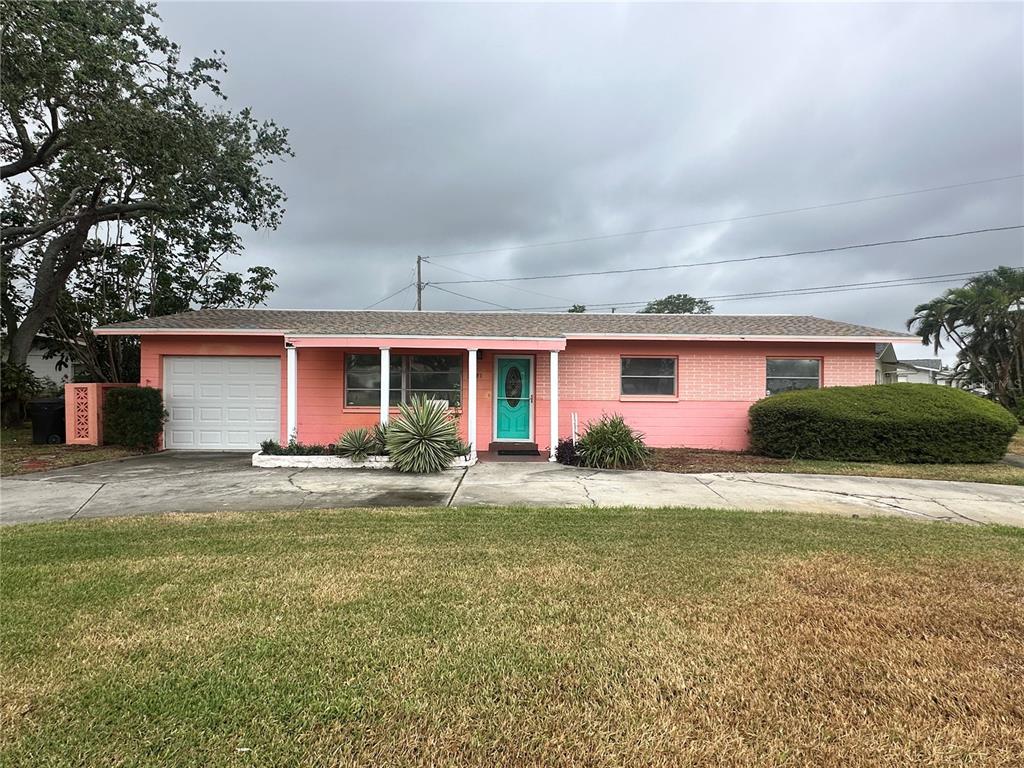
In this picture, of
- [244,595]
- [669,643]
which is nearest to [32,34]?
[244,595]

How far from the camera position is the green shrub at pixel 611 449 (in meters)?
10.4

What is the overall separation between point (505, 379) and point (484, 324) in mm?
1567

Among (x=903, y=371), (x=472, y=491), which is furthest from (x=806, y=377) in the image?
(x=903, y=371)

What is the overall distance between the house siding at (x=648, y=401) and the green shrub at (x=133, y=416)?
125 inches

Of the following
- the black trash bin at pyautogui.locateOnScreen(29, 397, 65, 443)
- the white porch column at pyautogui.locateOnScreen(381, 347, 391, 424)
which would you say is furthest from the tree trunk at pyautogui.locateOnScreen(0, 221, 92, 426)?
the white porch column at pyautogui.locateOnScreen(381, 347, 391, 424)

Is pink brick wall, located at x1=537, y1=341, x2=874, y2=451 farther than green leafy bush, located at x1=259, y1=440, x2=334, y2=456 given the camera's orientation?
Yes

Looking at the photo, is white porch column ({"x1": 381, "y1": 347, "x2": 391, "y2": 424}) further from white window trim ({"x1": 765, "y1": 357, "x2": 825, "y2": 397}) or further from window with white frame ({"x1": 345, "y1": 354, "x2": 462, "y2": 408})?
white window trim ({"x1": 765, "y1": 357, "x2": 825, "y2": 397})

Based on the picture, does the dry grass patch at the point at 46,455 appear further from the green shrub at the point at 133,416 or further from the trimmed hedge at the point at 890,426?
the trimmed hedge at the point at 890,426

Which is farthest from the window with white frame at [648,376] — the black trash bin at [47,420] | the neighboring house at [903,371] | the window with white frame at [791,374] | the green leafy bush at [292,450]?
the black trash bin at [47,420]

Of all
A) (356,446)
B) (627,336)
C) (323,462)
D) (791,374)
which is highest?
(627,336)

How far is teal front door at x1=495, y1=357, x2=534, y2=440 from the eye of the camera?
41.7 ft

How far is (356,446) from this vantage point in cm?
1015

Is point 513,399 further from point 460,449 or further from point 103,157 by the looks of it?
point 103,157

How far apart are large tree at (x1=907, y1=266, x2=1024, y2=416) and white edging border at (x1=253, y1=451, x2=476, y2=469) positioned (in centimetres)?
2467
